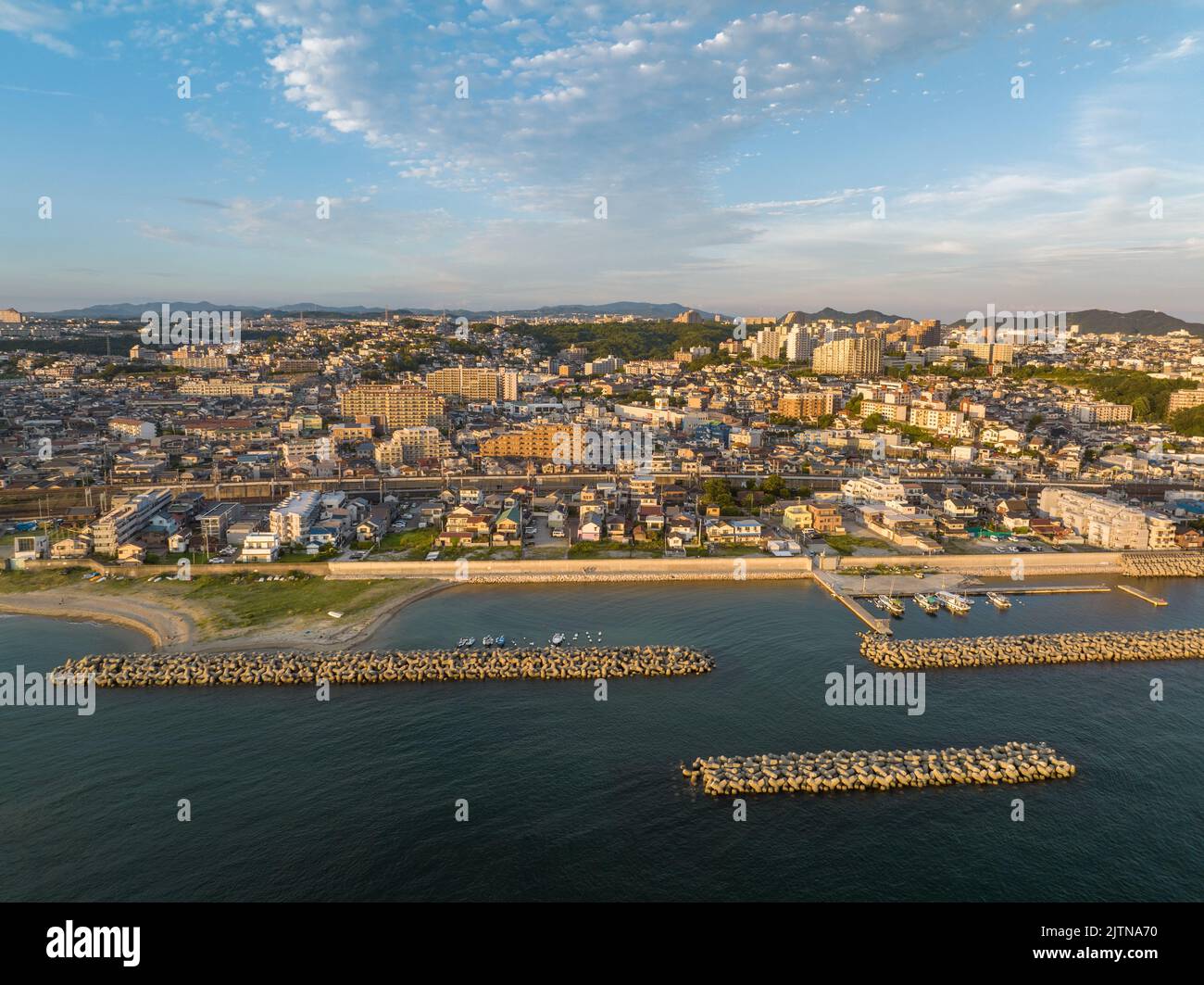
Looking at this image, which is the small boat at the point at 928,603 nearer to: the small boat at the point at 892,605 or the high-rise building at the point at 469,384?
the small boat at the point at 892,605

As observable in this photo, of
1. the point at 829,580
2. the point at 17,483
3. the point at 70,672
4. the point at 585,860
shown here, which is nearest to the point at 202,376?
the point at 17,483

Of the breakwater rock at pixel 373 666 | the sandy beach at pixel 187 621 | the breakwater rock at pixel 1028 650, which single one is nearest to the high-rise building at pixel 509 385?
the sandy beach at pixel 187 621

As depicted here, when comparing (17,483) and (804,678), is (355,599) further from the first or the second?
(17,483)

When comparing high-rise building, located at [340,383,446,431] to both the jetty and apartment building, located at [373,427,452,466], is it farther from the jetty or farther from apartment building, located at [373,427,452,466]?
the jetty

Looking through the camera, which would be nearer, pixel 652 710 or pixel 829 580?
pixel 652 710

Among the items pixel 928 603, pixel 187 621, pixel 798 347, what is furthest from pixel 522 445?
pixel 798 347

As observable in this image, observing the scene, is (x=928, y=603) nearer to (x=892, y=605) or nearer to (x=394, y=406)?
(x=892, y=605)
